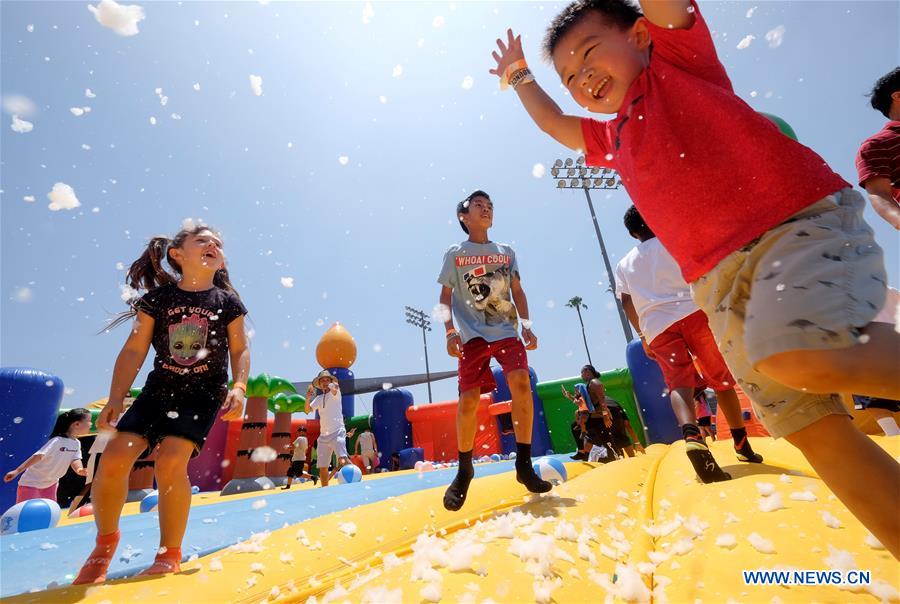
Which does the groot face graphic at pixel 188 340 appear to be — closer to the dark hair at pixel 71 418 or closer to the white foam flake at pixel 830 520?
the white foam flake at pixel 830 520

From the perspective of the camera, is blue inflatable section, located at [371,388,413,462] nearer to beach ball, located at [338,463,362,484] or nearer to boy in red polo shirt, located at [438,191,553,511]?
beach ball, located at [338,463,362,484]

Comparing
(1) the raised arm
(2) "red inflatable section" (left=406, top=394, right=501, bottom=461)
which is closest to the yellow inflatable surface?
(1) the raised arm

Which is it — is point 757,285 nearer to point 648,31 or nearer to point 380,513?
point 648,31

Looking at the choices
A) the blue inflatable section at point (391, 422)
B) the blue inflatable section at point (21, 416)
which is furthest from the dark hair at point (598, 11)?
the blue inflatable section at point (391, 422)

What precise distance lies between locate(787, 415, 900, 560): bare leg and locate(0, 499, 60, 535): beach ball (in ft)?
17.2

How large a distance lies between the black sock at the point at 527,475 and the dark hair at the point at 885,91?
307 centimetres

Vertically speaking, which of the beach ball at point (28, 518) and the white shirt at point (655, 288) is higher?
the white shirt at point (655, 288)

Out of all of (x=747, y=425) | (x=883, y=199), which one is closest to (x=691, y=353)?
(x=883, y=199)

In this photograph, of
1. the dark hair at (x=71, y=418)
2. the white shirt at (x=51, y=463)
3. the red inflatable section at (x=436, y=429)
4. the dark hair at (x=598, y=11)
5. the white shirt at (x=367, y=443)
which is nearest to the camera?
the dark hair at (x=598, y=11)

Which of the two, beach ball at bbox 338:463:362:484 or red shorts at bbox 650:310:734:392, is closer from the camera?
red shorts at bbox 650:310:734:392

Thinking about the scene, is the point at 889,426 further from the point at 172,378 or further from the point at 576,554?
the point at 172,378

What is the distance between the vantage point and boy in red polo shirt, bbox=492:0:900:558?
0.90 metres

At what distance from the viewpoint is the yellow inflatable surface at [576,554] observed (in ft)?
3.45

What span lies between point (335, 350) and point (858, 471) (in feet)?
45.8
